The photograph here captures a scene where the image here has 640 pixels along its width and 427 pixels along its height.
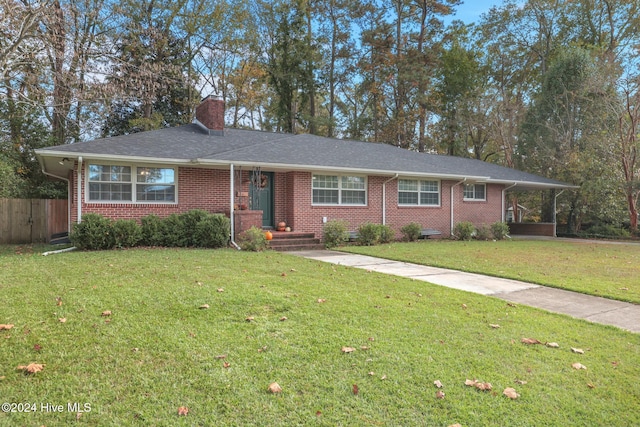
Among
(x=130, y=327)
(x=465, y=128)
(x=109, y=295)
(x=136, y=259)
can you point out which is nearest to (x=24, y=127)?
(x=136, y=259)

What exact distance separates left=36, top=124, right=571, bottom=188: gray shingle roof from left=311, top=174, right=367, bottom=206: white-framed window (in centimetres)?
64

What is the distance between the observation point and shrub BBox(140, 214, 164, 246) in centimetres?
1079

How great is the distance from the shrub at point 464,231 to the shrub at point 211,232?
9.95 metres

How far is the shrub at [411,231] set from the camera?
15.1m

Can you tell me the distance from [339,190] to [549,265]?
735cm

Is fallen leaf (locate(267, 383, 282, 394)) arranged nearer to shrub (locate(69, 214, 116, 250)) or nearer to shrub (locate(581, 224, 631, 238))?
shrub (locate(69, 214, 116, 250))

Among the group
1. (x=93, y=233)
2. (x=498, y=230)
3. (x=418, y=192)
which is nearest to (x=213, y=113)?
(x=93, y=233)

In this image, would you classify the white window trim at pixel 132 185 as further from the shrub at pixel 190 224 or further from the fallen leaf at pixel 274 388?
the fallen leaf at pixel 274 388

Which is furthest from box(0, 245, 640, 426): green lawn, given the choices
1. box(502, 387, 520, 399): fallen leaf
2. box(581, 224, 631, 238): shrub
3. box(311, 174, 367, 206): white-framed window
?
box(581, 224, 631, 238): shrub

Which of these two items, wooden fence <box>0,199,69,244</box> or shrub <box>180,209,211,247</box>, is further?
wooden fence <box>0,199,69,244</box>

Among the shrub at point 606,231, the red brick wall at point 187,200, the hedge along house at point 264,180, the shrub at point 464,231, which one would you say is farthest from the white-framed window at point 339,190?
the shrub at point 606,231

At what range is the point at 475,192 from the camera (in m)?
18.5

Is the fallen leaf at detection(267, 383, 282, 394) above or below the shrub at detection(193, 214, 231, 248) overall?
below

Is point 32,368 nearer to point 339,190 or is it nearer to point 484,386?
point 484,386
